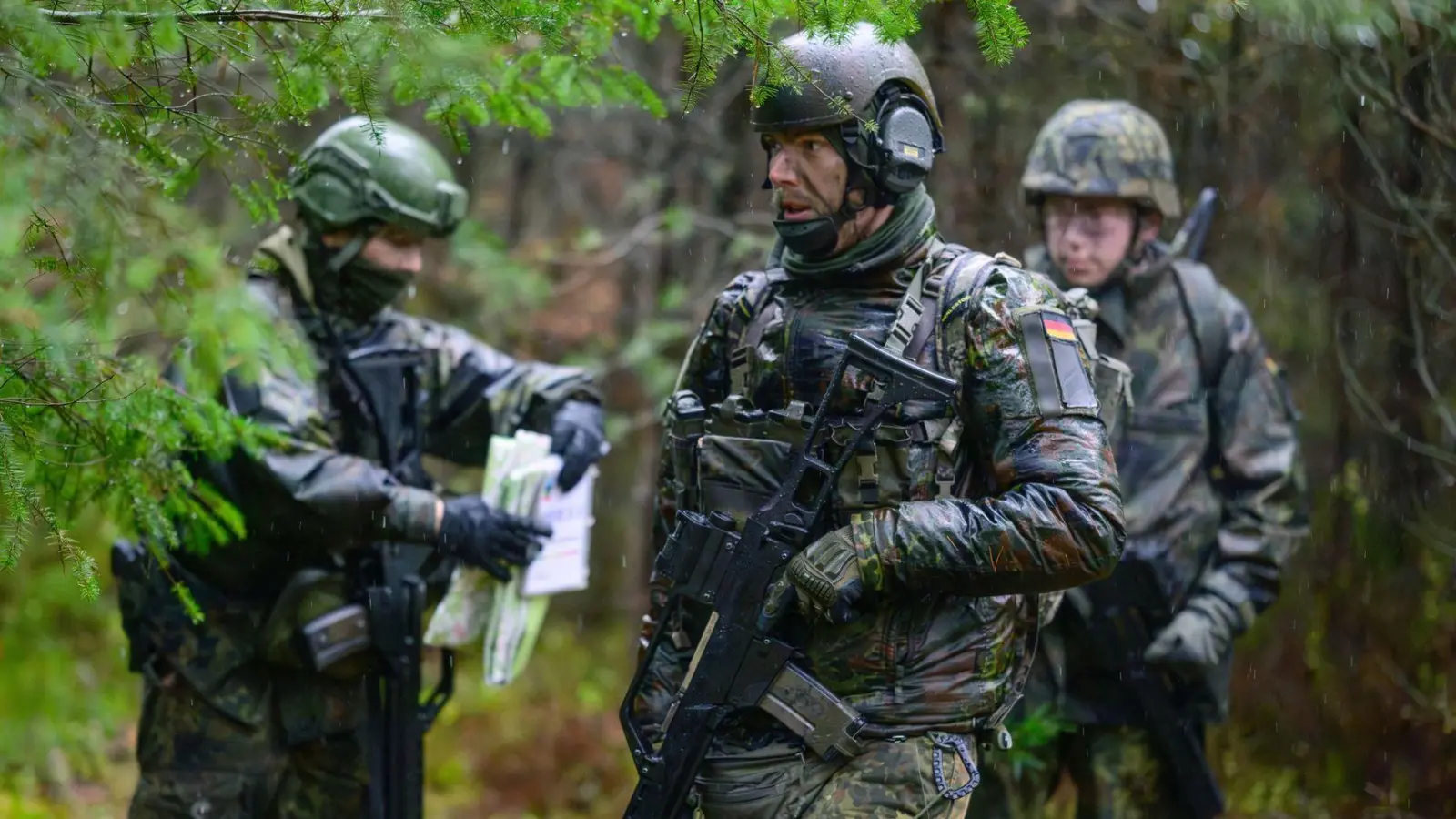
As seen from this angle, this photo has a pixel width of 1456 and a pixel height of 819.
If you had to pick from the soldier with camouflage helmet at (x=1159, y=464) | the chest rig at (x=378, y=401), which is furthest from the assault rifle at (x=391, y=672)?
the soldier with camouflage helmet at (x=1159, y=464)

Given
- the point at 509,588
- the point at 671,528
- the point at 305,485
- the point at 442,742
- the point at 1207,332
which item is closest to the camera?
the point at 671,528

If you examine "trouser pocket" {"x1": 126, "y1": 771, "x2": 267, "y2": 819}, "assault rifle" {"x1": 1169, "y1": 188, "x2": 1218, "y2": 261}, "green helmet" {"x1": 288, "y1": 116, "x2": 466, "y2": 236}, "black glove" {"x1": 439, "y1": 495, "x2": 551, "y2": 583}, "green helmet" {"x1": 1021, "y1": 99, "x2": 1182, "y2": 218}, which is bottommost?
"trouser pocket" {"x1": 126, "y1": 771, "x2": 267, "y2": 819}

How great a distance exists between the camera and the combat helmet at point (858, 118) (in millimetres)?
3676

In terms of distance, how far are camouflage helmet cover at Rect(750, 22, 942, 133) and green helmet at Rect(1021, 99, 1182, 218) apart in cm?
216

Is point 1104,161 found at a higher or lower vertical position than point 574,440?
higher

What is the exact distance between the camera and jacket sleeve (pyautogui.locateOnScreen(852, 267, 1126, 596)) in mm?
3355

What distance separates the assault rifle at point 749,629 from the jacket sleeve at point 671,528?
187mm

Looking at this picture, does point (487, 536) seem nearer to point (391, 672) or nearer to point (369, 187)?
point (391, 672)

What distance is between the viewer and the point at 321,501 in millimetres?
4887

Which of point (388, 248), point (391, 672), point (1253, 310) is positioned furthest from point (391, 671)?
point (1253, 310)

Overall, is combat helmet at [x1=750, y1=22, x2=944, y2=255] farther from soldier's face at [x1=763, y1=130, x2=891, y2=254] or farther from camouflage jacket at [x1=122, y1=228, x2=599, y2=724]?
camouflage jacket at [x1=122, y1=228, x2=599, y2=724]

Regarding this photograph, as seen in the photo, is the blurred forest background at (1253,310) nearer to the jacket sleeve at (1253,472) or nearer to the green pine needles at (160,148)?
the jacket sleeve at (1253,472)

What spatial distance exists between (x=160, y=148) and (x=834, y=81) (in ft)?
5.26

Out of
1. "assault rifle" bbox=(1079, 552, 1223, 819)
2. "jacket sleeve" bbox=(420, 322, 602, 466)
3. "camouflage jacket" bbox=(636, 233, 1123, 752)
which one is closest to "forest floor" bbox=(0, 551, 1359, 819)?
"assault rifle" bbox=(1079, 552, 1223, 819)
